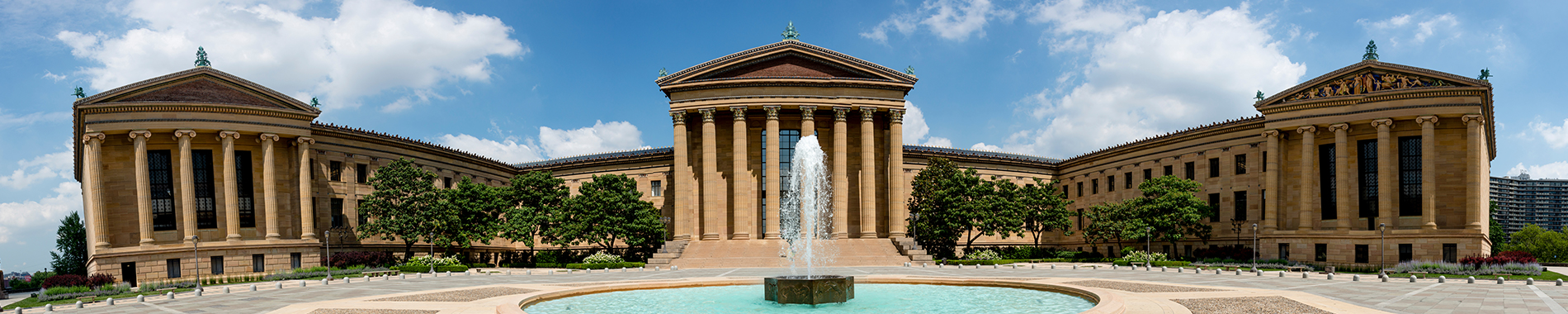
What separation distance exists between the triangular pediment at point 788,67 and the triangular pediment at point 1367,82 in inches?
891

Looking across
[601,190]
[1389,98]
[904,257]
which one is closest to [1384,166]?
[1389,98]

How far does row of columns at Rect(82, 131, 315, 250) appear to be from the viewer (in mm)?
44531

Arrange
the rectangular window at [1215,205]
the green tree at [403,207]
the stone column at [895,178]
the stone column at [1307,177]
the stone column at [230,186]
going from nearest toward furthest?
the stone column at [230,186] → the stone column at [1307,177] → the green tree at [403,207] → the stone column at [895,178] → the rectangular window at [1215,205]

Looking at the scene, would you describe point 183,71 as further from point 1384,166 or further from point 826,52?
point 1384,166

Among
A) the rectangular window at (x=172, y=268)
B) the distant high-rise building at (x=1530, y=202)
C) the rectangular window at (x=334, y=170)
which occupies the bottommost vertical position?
the distant high-rise building at (x=1530, y=202)

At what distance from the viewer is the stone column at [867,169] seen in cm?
5750

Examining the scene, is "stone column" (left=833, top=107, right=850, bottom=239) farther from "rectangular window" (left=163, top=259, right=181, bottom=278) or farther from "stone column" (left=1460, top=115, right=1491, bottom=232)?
"rectangular window" (left=163, top=259, right=181, bottom=278)

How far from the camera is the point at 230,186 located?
47.0 m

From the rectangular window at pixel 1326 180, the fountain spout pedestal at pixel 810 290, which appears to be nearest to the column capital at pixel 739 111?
the rectangular window at pixel 1326 180

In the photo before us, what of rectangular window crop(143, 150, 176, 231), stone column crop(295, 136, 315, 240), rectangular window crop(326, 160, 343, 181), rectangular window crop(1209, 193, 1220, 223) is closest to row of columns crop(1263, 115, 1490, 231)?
rectangular window crop(1209, 193, 1220, 223)

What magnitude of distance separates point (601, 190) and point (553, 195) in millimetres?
3272

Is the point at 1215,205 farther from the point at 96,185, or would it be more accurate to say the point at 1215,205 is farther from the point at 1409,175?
the point at 96,185

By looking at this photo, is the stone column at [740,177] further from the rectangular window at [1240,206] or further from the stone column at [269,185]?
the rectangular window at [1240,206]

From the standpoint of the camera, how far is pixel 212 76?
4762cm
